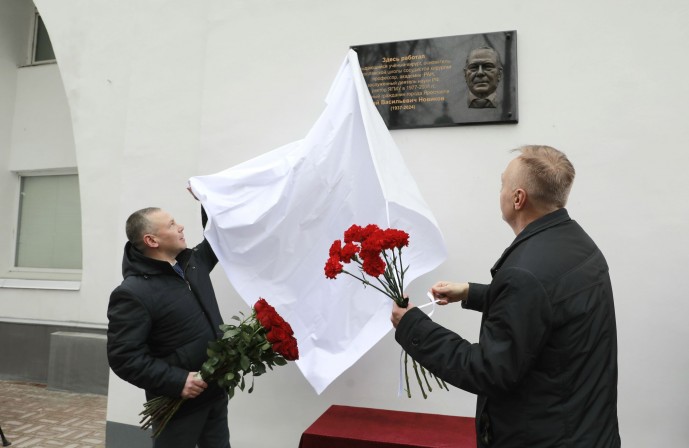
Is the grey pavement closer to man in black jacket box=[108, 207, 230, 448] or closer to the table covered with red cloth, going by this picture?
man in black jacket box=[108, 207, 230, 448]

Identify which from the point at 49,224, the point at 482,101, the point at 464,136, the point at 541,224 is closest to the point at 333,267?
the point at 541,224

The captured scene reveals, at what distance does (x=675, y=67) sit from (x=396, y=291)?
2380mm

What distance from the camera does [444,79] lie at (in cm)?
341

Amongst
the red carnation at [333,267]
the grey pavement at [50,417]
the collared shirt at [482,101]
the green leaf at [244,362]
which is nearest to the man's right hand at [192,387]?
the green leaf at [244,362]

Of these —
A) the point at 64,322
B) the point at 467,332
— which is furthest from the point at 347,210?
the point at 64,322

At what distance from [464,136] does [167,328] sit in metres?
2.15

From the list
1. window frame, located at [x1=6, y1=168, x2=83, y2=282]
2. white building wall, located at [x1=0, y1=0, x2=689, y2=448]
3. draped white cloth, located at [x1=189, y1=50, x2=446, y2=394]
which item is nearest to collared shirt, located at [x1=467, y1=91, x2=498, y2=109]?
white building wall, located at [x1=0, y1=0, x2=689, y2=448]

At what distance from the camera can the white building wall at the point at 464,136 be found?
2.98m

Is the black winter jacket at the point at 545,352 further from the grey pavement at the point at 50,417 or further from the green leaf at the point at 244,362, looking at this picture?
the grey pavement at the point at 50,417

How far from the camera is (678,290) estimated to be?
2.93 metres

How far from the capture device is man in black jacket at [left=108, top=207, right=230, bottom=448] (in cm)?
243

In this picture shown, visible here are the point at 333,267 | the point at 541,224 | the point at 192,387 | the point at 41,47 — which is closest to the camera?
the point at 541,224

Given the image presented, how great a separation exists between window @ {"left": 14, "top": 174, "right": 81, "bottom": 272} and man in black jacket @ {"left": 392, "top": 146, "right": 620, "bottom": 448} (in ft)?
23.5

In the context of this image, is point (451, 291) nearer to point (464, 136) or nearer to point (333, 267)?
point (333, 267)
